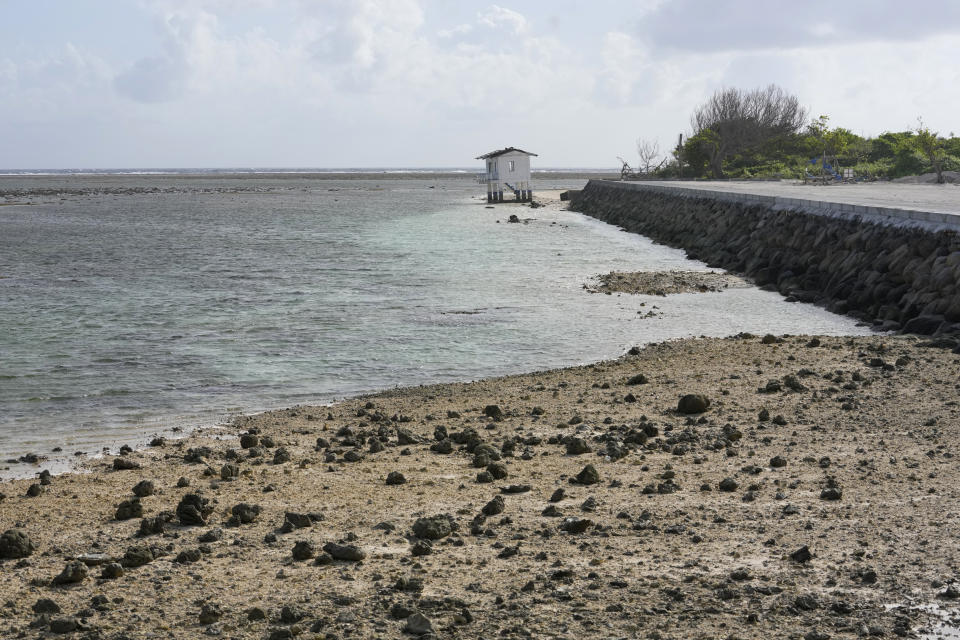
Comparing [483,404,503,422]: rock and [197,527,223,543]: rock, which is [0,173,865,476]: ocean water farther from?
[197,527,223,543]: rock

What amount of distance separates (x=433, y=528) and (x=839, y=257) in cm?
1757

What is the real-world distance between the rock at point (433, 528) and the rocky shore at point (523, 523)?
0.02 meters

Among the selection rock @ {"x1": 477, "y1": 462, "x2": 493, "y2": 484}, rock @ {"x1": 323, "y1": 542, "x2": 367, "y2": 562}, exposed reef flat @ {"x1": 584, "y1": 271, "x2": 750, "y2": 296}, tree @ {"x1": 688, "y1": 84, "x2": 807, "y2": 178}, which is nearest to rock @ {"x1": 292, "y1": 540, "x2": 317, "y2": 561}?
rock @ {"x1": 323, "y1": 542, "x2": 367, "y2": 562}

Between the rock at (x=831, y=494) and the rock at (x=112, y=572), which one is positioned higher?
the rock at (x=831, y=494)

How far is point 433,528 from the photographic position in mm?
6883

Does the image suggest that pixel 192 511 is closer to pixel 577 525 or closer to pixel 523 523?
pixel 523 523

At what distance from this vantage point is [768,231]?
28.1m

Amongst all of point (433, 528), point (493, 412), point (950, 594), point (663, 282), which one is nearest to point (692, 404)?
point (493, 412)

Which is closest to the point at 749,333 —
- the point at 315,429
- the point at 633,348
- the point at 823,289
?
the point at 633,348

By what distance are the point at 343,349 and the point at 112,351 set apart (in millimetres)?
4005

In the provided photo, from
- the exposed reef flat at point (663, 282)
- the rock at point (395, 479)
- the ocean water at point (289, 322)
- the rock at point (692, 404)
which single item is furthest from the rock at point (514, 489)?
the exposed reef flat at point (663, 282)

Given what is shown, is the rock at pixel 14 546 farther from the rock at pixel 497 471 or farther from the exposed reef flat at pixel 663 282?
the exposed reef flat at pixel 663 282

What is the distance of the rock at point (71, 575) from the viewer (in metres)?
6.22

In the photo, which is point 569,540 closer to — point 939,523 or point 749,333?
point 939,523
